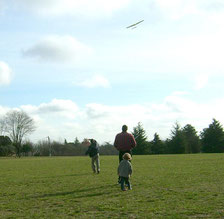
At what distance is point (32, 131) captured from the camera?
84.9 metres

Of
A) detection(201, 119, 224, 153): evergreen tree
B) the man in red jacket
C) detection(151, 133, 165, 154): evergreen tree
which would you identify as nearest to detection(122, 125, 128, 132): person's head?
the man in red jacket

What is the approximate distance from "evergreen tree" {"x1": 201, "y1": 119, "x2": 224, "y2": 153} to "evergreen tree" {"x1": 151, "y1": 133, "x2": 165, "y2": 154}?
954 cm

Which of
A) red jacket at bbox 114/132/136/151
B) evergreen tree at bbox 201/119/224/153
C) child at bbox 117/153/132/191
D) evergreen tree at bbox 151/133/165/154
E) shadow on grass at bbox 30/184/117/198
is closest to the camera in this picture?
shadow on grass at bbox 30/184/117/198

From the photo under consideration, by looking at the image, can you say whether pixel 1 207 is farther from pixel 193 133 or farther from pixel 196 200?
pixel 193 133

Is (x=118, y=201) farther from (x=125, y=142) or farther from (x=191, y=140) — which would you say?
(x=191, y=140)

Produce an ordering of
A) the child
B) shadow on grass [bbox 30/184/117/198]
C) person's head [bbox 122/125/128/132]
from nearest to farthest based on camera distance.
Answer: shadow on grass [bbox 30/184/117/198], the child, person's head [bbox 122/125/128/132]

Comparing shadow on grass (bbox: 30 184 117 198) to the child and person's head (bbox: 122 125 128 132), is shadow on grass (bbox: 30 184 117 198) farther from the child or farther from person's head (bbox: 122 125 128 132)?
person's head (bbox: 122 125 128 132)

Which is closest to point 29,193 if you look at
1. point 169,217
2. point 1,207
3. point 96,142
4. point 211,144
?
point 1,207

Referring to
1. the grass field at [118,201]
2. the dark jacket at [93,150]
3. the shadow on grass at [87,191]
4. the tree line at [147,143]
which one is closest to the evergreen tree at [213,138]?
the tree line at [147,143]

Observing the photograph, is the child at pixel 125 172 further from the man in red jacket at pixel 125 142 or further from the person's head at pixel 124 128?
the person's head at pixel 124 128

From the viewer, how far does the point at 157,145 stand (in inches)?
3036

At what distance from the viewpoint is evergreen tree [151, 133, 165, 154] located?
76.8m

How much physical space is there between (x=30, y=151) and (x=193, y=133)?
1724 inches

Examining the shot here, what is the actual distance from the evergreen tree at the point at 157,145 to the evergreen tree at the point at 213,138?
9.54 metres
